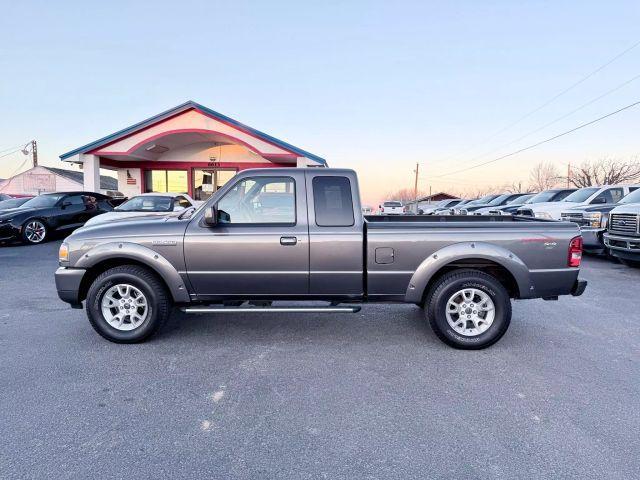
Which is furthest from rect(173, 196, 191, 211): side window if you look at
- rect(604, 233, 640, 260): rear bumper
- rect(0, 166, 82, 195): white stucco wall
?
rect(0, 166, 82, 195): white stucco wall

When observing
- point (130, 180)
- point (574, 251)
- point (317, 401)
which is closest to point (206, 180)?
point (130, 180)

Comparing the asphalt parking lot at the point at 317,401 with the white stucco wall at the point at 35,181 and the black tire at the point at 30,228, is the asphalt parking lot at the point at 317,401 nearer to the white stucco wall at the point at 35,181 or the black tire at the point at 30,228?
the black tire at the point at 30,228

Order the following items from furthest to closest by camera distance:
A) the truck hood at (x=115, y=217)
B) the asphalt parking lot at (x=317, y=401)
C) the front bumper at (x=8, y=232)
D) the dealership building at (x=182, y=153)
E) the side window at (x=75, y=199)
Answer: the dealership building at (x=182, y=153) → the side window at (x=75, y=199) → the front bumper at (x=8, y=232) → the truck hood at (x=115, y=217) → the asphalt parking lot at (x=317, y=401)

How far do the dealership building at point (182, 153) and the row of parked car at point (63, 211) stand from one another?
2.98 metres

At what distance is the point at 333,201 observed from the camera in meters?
4.36

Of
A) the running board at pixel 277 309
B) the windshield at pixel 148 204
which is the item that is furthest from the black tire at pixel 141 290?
the windshield at pixel 148 204

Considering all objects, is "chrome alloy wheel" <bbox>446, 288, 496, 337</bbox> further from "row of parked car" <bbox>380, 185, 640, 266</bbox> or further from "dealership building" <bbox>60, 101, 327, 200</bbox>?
"dealership building" <bbox>60, 101, 327, 200</bbox>

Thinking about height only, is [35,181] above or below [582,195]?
above

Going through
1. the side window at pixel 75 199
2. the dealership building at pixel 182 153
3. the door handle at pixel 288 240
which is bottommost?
the door handle at pixel 288 240

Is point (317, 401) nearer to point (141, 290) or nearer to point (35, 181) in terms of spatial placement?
point (141, 290)

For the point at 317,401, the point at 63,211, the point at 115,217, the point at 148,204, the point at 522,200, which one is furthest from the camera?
the point at 522,200

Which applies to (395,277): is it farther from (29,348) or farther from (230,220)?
(29,348)

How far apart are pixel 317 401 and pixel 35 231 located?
12.9 m

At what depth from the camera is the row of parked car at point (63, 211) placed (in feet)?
37.5
